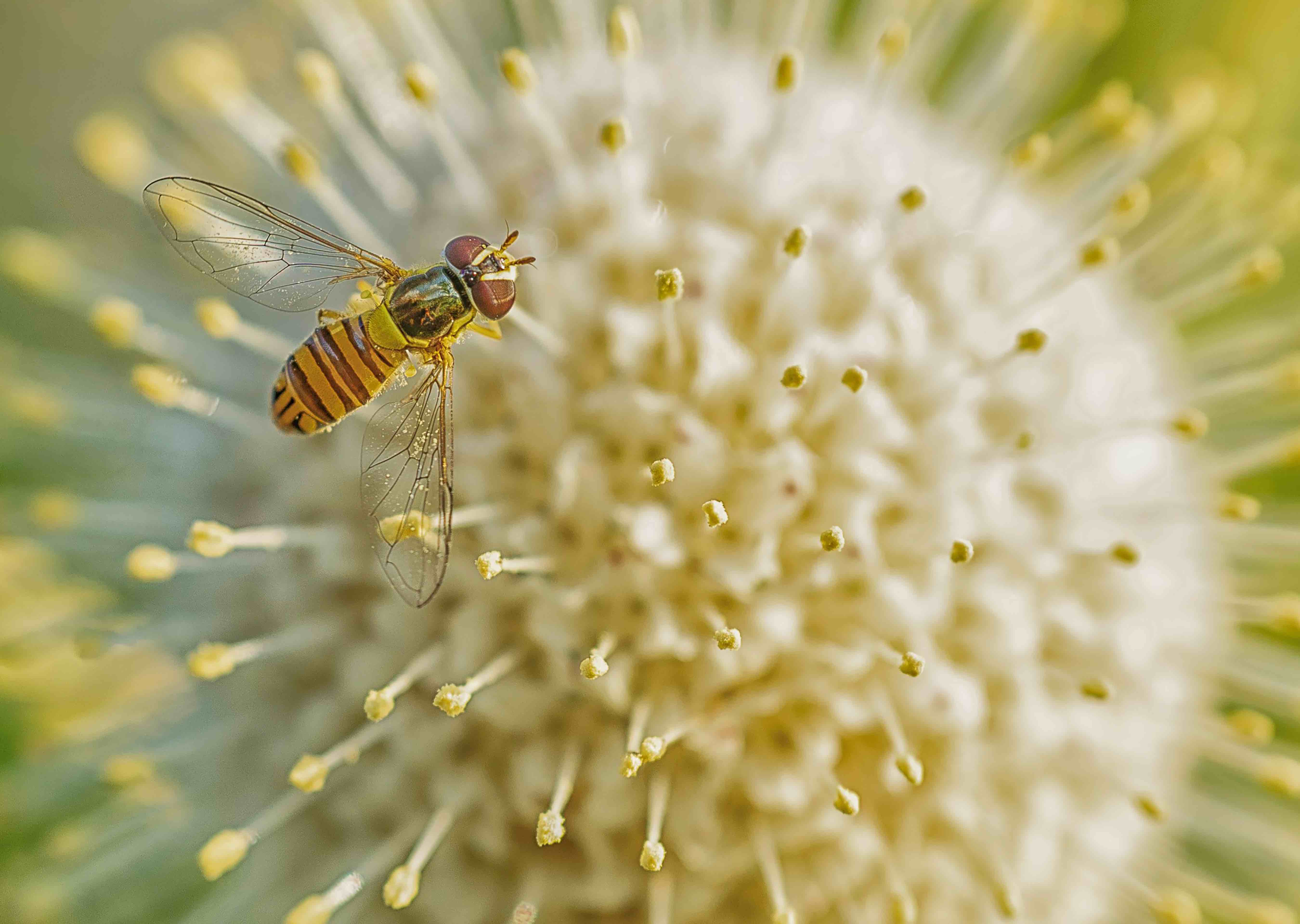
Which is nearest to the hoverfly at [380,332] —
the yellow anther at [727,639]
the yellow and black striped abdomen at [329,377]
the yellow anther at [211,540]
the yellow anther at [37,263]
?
the yellow and black striped abdomen at [329,377]

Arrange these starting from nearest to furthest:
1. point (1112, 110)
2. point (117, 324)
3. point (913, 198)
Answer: point (913, 198), point (117, 324), point (1112, 110)

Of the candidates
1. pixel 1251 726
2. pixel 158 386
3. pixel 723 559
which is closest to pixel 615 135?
pixel 723 559

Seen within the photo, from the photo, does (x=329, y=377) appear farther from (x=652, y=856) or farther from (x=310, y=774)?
(x=652, y=856)

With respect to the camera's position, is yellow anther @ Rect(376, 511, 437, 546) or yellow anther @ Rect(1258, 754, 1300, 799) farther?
yellow anther @ Rect(1258, 754, 1300, 799)

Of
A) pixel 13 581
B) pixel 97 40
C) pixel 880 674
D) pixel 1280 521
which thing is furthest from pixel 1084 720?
pixel 97 40

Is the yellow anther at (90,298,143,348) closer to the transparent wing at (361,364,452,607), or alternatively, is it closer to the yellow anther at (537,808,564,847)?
the transparent wing at (361,364,452,607)

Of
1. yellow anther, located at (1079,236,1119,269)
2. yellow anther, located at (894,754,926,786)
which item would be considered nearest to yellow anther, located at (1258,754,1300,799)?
yellow anther, located at (894,754,926,786)
